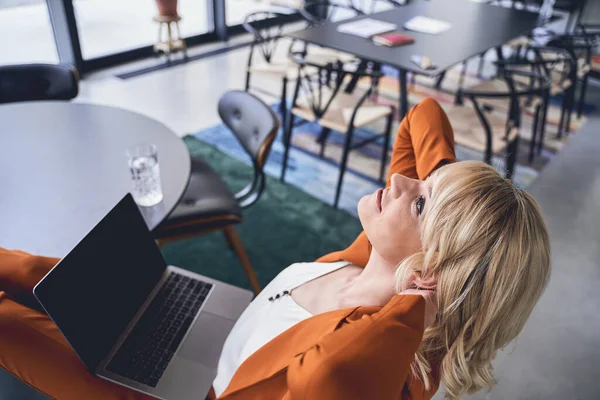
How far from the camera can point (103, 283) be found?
1.07 metres

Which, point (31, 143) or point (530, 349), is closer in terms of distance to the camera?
point (31, 143)

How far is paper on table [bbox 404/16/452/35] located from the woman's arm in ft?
9.69

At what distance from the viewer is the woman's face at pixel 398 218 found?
996 mm

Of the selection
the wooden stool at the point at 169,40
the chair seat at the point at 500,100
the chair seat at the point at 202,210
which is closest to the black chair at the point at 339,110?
the chair seat at the point at 500,100

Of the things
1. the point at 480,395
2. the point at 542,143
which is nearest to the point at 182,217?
the point at 480,395

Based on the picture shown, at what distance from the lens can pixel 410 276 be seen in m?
0.92

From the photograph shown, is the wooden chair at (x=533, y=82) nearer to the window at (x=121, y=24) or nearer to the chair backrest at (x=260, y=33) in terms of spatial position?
the chair backrest at (x=260, y=33)

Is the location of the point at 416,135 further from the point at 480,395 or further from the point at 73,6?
the point at 73,6

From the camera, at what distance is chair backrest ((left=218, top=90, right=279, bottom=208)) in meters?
1.75

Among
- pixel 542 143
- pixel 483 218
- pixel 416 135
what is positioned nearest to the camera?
pixel 483 218

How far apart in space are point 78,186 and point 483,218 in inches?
45.8

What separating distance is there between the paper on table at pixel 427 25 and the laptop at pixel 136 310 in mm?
2628

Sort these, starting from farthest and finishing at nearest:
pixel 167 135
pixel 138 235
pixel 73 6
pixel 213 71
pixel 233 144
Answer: pixel 213 71, pixel 73 6, pixel 233 144, pixel 167 135, pixel 138 235

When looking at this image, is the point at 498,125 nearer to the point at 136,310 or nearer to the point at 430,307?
the point at 430,307
